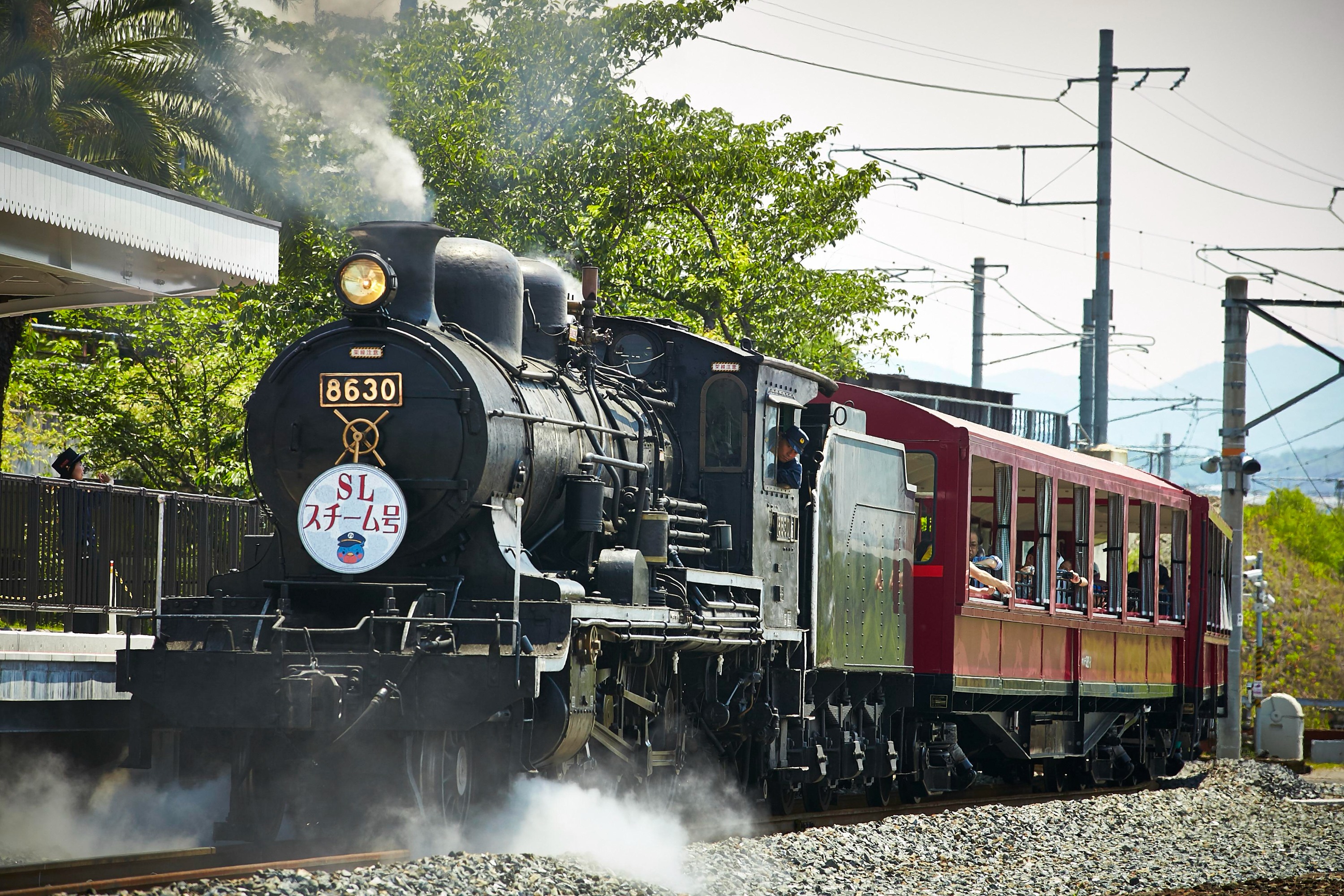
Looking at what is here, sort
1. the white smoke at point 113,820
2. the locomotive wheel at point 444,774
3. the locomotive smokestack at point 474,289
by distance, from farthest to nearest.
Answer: the locomotive smokestack at point 474,289, the white smoke at point 113,820, the locomotive wheel at point 444,774

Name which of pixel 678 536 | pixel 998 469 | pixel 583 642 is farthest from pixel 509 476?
pixel 998 469

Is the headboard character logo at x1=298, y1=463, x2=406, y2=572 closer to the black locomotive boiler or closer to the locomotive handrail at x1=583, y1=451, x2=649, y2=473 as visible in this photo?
the black locomotive boiler

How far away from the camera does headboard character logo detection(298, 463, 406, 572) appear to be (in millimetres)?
9125

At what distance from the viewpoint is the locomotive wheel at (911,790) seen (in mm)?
15000

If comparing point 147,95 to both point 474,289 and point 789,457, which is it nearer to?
point 474,289

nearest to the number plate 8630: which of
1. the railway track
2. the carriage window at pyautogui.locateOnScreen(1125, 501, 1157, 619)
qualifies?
the railway track

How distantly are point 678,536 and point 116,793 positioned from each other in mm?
4097

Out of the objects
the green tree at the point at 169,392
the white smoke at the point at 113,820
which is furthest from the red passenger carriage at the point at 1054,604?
the green tree at the point at 169,392

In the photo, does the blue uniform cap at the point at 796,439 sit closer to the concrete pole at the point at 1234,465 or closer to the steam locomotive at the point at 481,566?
the steam locomotive at the point at 481,566

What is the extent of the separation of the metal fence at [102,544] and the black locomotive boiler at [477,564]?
10.3 ft

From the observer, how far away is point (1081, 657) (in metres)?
16.7

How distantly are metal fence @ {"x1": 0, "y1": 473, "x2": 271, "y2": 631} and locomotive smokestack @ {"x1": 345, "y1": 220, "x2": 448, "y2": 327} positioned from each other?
3387mm

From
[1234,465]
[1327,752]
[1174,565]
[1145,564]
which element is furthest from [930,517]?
[1327,752]

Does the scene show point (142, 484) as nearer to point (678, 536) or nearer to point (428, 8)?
point (428, 8)
